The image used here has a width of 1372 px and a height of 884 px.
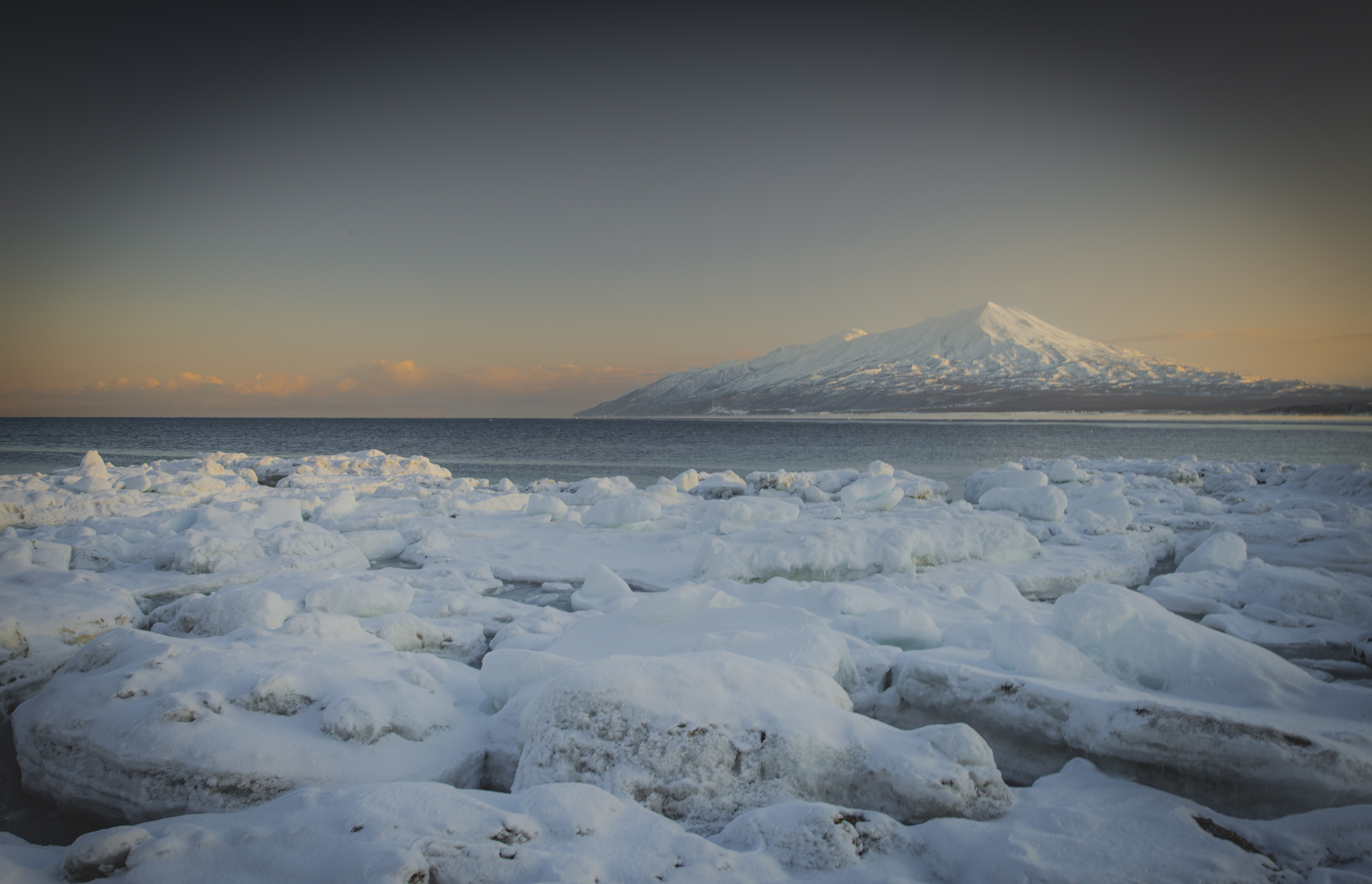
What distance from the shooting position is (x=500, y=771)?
367cm

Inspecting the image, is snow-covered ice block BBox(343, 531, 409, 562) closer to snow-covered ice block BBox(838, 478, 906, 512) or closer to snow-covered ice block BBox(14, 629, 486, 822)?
→ snow-covered ice block BBox(14, 629, 486, 822)

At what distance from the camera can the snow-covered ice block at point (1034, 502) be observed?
37.4ft

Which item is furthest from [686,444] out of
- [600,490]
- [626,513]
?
[626,513]

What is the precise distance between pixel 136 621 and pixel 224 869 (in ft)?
14.7

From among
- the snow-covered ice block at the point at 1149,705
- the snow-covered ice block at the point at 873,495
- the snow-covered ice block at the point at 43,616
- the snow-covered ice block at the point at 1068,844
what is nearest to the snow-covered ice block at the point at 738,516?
the snow-covered ice block at the point at 873,495

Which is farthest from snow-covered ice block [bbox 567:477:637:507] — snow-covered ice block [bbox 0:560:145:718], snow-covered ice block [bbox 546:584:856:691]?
snow-covered ice block [bbox 546:584:856:691]

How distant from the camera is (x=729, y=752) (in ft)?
10.4

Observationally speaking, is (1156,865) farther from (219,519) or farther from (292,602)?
(219,519)

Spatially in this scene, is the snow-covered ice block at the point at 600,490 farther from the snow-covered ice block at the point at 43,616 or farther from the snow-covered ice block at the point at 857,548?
the snow-covered ice block at the point at 43,616

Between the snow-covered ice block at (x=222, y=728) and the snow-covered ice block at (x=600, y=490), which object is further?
the snow-covered ice block at (x=600, y=490)

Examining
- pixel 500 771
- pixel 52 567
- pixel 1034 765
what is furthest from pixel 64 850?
pixel 52 567

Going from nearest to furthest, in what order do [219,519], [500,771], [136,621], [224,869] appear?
[224,869] → [500,771] → [136,621] → [219,519]

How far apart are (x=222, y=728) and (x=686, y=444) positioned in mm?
44698

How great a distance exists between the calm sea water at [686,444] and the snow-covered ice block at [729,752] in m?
20.4
